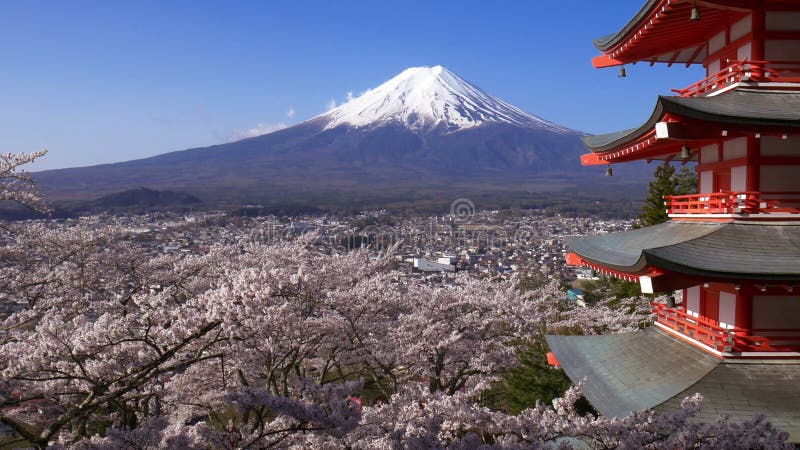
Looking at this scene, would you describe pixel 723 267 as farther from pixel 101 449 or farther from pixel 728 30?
pixel 101 449

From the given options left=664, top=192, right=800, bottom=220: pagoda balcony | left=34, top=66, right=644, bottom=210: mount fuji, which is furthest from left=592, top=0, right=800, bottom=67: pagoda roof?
left=34, top=66, right=644, bottom=210: mount fuji

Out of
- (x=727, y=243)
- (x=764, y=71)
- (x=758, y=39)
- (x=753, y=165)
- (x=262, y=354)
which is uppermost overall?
(x=758, y=39)

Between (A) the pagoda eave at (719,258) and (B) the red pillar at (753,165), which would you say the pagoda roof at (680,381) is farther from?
(B) the red pillar at (753,165)

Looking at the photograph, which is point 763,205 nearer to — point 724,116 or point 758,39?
point 724,116

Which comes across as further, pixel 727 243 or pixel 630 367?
pixel 630 367

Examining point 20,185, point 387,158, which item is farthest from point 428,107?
point 20,185

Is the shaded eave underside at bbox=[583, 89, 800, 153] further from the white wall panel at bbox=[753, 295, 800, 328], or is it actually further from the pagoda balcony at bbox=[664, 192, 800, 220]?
the white wall panel at bbox=[753, 295, 800, 328]

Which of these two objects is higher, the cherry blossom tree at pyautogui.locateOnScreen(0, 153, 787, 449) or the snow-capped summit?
the snow-capped summit
